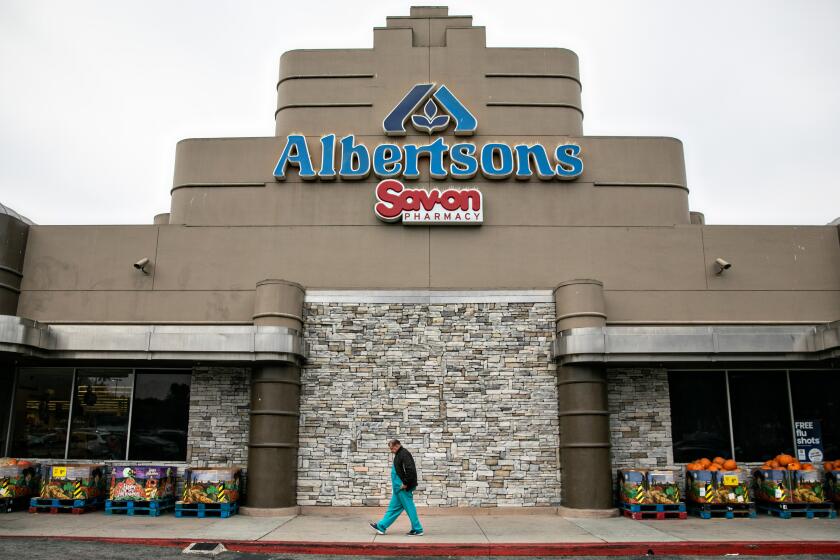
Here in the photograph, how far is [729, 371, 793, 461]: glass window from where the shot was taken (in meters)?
15.8

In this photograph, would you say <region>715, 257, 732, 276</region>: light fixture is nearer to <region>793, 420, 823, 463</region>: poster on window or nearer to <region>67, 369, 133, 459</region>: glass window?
<region>793, 420, 823, 463</region>: poster on window

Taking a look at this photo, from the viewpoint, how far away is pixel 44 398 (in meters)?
16.4

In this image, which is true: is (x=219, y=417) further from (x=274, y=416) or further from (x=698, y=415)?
(x=698, y=415)

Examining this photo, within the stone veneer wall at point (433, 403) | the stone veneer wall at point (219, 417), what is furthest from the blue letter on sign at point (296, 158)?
the stone veneer wall at point (219, 417)

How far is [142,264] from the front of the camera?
16.4 meters

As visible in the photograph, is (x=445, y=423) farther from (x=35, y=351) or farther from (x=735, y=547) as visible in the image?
(x=35, y=351)

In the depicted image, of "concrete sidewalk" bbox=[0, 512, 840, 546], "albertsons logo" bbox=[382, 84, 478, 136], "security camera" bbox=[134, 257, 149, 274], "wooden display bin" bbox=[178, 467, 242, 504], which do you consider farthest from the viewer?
"albertsons logo" bbox=[382, 84, 478, 136]

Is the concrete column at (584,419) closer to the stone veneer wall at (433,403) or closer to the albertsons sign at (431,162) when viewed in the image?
the stone veneer wall at (433,403)

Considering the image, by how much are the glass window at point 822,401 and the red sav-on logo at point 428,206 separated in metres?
8.79

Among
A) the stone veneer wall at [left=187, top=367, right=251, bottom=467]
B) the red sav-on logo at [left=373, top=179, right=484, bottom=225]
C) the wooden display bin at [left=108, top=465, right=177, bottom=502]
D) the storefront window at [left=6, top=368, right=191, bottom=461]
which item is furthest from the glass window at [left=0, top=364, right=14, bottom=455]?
the red sav-on logo at [left=373, top=179, right=484, bottom=225]

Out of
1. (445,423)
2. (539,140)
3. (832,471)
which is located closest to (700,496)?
(832,471)

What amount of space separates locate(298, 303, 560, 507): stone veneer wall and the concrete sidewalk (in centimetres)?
81

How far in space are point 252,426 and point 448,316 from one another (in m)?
5.19

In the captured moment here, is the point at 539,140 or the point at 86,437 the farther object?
the point at 539,140
